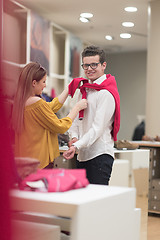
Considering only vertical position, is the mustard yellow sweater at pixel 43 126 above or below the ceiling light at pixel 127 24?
below

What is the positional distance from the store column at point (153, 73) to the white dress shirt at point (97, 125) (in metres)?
3.74

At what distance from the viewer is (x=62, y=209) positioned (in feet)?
3.52

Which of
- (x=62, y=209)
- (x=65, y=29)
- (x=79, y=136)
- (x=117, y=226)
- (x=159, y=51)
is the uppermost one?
(x=65, y=29)

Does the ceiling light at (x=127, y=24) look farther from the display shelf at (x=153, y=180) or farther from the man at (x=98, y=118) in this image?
the man at (x=98, y=118)

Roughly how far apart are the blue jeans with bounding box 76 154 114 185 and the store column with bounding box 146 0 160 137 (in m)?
3.76

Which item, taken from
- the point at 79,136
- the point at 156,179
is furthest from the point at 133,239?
the point at 156,179

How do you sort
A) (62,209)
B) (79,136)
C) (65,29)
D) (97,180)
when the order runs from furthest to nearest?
1. (65,29)
2. (79,136)
3. (97,180)
4. (62,209)

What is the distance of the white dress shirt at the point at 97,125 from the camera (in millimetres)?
1774

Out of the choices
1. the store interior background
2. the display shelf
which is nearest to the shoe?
the store interior background

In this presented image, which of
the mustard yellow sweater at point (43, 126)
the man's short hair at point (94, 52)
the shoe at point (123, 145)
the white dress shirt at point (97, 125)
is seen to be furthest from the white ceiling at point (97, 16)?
the mustard yellow sweater at point (43, 126)

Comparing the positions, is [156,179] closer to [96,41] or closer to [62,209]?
[62,209]

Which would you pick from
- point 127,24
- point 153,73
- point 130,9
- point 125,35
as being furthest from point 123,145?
point 125,35

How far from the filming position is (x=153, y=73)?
18.2ft

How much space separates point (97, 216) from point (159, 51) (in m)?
4.62
